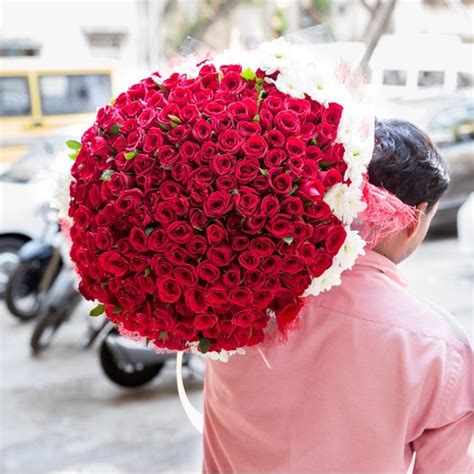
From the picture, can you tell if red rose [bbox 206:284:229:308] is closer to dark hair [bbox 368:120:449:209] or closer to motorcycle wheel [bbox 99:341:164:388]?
dark hair [bbox 368:120:449:209]

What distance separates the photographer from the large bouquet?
1032mm

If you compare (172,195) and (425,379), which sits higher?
(172,195)

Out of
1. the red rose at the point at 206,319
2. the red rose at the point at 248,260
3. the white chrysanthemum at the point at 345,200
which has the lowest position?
the red rose at the point at 206,319

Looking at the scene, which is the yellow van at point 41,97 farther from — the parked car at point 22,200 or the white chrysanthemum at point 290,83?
the white chrysanthemum at point 290,83

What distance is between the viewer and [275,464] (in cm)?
121

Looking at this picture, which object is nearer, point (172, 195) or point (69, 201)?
point (172, 195)

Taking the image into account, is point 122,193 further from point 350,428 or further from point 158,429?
point 158,429

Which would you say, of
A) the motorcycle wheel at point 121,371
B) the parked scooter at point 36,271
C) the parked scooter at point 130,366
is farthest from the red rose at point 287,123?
the parked scooter at point 36,271

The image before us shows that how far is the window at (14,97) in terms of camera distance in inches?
332

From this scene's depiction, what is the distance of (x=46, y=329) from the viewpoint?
Result: 4461mm

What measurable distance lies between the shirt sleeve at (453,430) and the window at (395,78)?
973 millimetres

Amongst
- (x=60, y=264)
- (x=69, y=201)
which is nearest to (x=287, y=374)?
(x=69, y=201)

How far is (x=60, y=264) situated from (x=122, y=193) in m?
4.16

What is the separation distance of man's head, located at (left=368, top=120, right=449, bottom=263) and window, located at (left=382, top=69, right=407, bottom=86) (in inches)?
26.2
